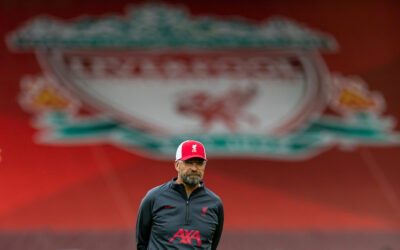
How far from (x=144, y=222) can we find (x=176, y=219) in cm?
14

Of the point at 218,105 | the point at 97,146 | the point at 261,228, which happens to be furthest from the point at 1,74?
the point at 261,228

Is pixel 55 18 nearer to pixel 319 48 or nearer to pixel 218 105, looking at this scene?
pixel 218 105

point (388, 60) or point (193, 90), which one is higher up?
point (388, 60)

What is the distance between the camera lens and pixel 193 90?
715 centimetres

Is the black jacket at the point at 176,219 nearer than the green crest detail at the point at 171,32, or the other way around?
the black jacket at the point at 176,219

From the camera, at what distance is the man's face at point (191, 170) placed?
2340 mm

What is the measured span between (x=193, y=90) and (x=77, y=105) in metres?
1.43

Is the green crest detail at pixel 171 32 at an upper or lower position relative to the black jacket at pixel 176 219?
upper

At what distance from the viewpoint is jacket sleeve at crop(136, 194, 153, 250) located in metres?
2.43

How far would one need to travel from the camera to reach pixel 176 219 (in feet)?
7.84

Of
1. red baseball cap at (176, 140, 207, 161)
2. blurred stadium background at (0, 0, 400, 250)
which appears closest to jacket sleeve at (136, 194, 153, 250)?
red baseball cap at (176, 140, 207, 161)

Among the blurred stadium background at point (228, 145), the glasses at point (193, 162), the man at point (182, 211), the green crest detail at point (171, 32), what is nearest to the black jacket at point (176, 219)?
the man at point (182, 211)

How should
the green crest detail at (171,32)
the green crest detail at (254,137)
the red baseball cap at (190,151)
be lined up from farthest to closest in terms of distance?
1. the green crest detail at (171,32)
2. the green crest detail at (254,137)
3. the red baseball cap at (190,151)

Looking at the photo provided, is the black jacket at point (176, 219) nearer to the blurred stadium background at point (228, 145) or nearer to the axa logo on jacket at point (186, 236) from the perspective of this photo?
the axa logo on jacket at point (186, 236)
